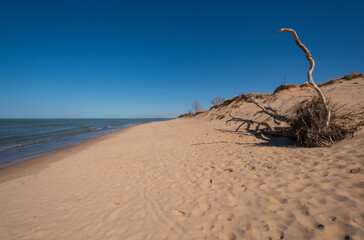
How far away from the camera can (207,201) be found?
2.80 m

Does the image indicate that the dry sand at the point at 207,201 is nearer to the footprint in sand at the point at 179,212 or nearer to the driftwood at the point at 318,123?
the footprint in sand at the point at 179,212

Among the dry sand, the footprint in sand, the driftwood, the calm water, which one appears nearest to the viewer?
the dry sand

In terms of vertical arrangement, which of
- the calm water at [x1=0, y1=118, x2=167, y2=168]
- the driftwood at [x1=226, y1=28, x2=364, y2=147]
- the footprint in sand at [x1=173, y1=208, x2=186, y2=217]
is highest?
the driftwood at [x1=226, y1=28, x2=364, y2=147]

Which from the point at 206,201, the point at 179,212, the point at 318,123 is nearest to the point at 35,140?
the point at 179,212

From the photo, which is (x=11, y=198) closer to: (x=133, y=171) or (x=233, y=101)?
(x=133, y=171)

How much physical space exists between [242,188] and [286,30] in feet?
14.9

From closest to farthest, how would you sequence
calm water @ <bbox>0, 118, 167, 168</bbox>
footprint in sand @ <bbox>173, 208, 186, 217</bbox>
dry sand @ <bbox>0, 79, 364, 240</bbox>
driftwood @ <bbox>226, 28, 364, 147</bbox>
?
dry sand @ <bbox>0, 79, 364, 240</bbox> < footprint in sand @ <bbox>173, 208, 186, 217</bbox> < driftwood @ <bbox>226, 28, 364, 147</bbox> < calm water @ <bbox>0, 118, 167, 168</bbox>

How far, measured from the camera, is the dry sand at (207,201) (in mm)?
Answer: 2008

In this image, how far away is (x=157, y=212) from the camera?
2725 millimetres

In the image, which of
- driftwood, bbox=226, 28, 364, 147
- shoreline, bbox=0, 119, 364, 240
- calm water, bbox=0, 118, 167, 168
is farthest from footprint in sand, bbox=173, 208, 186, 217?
calm water, bbox=0, 118, 167, 168

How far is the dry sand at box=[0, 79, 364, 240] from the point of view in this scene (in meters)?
2.01

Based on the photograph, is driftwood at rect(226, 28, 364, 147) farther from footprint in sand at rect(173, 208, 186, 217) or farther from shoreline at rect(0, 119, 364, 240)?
footprint in sand at rect(173, 208, 186, 217)

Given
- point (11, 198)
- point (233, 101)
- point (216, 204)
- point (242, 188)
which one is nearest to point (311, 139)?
point (242, 188)

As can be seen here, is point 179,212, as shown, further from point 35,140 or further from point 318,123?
point 35,140
